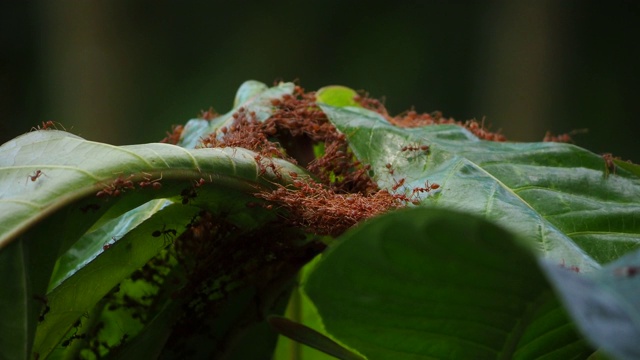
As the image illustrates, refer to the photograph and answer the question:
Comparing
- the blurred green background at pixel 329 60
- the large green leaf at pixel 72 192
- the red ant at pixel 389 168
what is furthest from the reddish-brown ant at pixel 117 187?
the blurred green background at pixel 329 60

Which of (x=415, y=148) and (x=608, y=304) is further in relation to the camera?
(x=415, y=148)

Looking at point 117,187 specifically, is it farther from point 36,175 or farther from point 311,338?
point 311,338

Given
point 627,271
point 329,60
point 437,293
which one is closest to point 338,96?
point 437,293

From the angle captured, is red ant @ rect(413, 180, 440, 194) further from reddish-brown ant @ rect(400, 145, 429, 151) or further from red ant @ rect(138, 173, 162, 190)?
red ant @ rect(138, 173, 162, 190)

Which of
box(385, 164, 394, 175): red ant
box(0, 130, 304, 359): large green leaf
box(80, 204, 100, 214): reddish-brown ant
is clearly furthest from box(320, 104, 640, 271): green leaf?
box(80, 204, 100, 214): reddish-brown ant

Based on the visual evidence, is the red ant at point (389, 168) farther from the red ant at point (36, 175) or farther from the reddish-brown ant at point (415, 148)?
the red ant at point (36, 175)

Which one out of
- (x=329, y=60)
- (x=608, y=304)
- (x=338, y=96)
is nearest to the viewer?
(x=608, y=304)

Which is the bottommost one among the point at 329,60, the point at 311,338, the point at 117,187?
the point at 329,60
